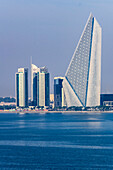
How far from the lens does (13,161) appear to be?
1825 inches

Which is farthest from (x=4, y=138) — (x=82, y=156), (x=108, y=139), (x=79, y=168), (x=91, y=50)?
(x=91, y=50)

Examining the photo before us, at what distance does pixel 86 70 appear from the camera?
565 ft

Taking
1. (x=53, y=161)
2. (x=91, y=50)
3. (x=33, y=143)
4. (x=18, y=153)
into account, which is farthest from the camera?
(x=91, y=50)

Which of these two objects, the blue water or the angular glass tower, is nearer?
the blue water

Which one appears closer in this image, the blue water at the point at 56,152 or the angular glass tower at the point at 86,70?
the blue water at the point at 56,152

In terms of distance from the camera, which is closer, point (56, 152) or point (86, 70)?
point (56, 152)

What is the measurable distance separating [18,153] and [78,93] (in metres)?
124

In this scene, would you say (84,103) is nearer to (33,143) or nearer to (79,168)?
(33,143)

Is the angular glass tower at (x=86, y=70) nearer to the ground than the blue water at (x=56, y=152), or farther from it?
farther from it

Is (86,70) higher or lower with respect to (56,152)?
higher

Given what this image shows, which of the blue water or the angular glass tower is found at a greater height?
the angular glass tower

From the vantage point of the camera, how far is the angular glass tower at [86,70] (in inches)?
6590

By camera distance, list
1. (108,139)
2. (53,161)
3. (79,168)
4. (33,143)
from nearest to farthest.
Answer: (79,168)
(53,161)
(33,143)
(108,139)

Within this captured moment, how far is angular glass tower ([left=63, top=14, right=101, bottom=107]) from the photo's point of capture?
167 meters
